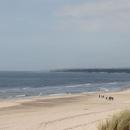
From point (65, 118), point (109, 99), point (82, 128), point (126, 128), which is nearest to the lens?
point (126, 128)

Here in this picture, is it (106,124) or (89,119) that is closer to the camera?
(106,124)

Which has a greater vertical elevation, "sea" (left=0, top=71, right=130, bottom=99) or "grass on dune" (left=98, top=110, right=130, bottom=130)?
"grass on dune" (left=98, top=110, right=130, bottom=130)

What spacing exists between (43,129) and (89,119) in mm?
3290

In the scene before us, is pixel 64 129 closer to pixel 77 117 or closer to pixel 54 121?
pixel 54 121

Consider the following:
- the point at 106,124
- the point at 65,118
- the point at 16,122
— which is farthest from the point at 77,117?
the point at 106,124

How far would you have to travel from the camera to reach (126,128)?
10.7 m

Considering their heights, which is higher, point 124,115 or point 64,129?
point 124,115

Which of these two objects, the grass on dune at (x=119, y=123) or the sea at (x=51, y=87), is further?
the sea at (x=51, y=87)

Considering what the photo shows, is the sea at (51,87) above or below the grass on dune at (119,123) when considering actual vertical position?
below

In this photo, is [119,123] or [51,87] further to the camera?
[51,87]

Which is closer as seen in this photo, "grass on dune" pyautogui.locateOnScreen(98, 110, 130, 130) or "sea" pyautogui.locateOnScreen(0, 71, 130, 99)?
"grass on dune" pyautogui.locateOnScreen(98, 110, 130, 130)

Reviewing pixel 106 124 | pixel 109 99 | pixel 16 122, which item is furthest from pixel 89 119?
pixel 109 99

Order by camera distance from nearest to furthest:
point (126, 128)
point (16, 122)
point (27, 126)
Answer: point (126, 128) → point (27, 126) → point (16, 122)

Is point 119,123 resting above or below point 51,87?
above
